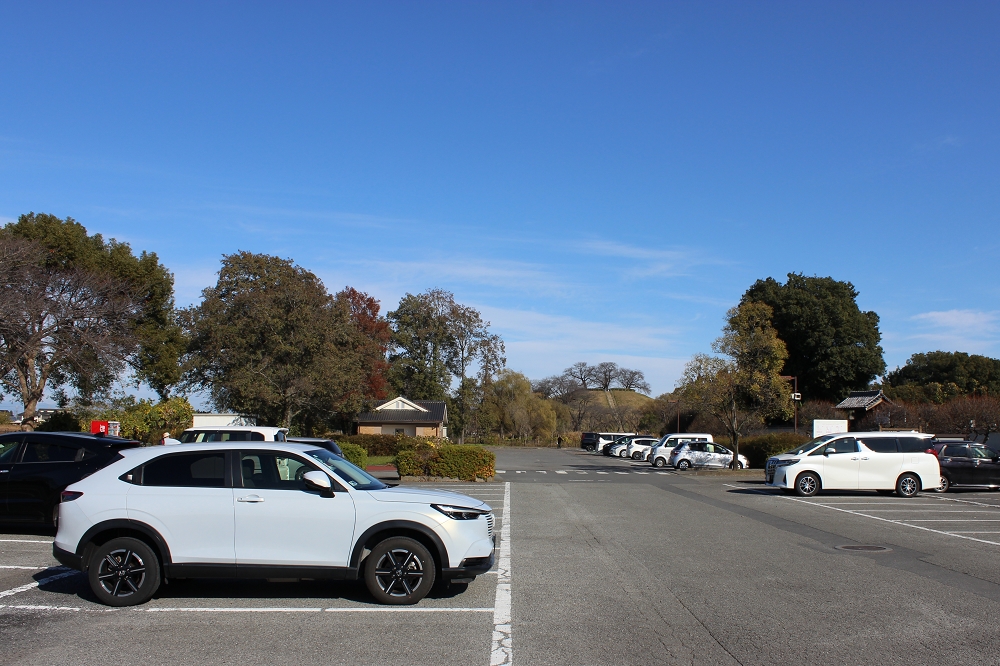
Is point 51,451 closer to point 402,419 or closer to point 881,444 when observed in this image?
point 881,444

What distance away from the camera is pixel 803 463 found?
2188 centimetres

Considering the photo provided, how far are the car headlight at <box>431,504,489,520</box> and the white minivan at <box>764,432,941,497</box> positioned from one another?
16.3 metres

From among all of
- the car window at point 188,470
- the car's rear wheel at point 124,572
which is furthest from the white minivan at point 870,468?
the car's rear wheel at point 124,572

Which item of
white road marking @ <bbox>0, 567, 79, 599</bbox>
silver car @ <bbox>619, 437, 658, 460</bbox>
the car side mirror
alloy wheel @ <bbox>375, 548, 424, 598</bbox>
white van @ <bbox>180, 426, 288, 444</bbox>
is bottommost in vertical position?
silver car @ <bbox>619, 437, 658, 460</bbox>

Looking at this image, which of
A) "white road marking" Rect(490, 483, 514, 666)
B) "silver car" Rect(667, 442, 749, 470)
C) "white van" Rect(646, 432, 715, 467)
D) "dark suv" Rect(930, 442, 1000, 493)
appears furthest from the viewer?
"white van" Rect(646, 432, 715, 467)

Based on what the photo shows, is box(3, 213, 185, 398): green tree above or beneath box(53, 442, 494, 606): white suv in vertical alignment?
above

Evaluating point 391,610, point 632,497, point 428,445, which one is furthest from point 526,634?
A: point 428,445

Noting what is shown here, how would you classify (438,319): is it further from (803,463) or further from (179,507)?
(179,507)

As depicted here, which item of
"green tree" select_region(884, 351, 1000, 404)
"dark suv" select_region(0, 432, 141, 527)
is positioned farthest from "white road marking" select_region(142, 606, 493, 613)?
"green tree" select_region(884, 351, 1000, 404)

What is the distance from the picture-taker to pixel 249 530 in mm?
7613

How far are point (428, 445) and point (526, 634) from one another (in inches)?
797

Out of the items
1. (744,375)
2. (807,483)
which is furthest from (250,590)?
(744,375)

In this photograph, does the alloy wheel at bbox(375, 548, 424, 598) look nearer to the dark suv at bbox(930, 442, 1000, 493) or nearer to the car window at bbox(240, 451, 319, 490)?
the car window at bbox(240, 451, 319, 490)

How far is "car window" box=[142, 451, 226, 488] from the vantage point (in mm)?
7848
